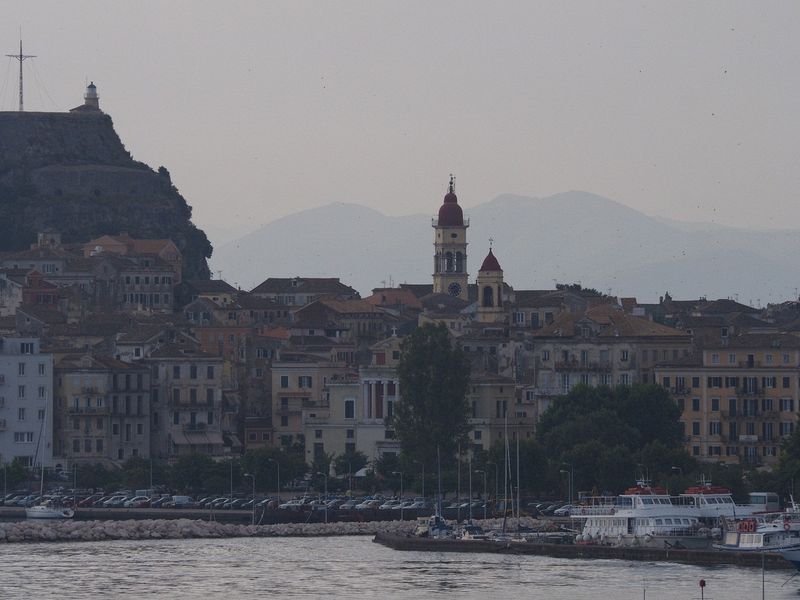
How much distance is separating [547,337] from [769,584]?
185 feet

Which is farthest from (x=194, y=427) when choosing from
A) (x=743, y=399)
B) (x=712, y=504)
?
(x=712, y=504)

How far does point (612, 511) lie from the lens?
370 ft

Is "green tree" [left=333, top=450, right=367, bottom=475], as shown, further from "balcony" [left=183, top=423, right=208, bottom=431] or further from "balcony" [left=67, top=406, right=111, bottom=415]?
"balcony" [left=67, top=406, right=111, bottom=415]

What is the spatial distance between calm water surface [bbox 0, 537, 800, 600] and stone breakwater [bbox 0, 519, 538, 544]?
475cm

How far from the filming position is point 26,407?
15062 centimetres

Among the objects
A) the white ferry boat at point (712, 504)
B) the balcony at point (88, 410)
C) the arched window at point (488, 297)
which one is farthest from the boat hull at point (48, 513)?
the arched window at point (488, 297)

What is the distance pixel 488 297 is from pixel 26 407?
38148mm

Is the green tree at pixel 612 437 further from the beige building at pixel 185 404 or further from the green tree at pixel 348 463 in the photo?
the beige building at pixel 185 404

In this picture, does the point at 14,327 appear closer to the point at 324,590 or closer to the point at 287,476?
the point at 287,476

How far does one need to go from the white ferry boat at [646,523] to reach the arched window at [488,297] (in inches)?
2605

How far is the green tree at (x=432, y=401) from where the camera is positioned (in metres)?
137

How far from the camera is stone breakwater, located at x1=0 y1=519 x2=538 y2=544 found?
12444 centimetres

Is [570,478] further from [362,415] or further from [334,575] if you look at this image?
[334,575]

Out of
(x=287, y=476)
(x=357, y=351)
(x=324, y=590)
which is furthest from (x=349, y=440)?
(x=324, y=590)
